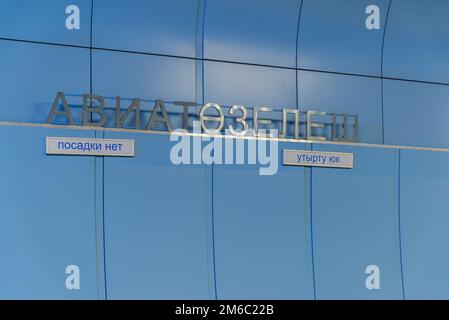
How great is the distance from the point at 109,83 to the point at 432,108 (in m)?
4.03

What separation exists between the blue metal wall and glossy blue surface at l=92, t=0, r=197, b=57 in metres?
0.01

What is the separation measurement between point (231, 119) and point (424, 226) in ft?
9.01

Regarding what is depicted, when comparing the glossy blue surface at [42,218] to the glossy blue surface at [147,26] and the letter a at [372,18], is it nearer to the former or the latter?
the glossy blue surface at [147,26]

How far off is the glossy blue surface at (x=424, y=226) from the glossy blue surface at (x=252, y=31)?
6.61 ft

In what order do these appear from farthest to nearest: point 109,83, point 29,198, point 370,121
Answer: point 370,121 < point 109,83 < point 29,198

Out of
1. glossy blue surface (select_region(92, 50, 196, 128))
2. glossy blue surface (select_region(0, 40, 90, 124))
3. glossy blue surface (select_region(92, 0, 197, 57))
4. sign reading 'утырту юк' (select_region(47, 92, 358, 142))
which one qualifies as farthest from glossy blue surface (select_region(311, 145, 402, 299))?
glossy blue surface (select_region(0, 40, 90, 124))

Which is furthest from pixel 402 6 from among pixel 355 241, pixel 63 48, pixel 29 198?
pixel 29 198

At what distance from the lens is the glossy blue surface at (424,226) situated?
19.2ft

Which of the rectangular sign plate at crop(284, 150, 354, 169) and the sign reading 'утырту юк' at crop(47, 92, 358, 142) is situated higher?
the sign reading 'утырту юк' at crop(47, 92, 358, 142)

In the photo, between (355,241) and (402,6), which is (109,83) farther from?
(402,6)

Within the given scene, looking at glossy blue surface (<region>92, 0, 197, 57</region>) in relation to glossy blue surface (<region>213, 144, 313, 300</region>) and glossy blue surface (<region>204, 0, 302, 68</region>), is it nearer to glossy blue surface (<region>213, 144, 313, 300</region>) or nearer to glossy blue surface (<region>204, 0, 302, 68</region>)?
glossy blue surface (<region>204, 0, 302, 68</region>)

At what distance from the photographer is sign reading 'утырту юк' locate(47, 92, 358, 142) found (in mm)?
4859

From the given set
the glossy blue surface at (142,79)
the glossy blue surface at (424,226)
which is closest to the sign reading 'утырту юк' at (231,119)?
the glossy blue surface at (142,79)
